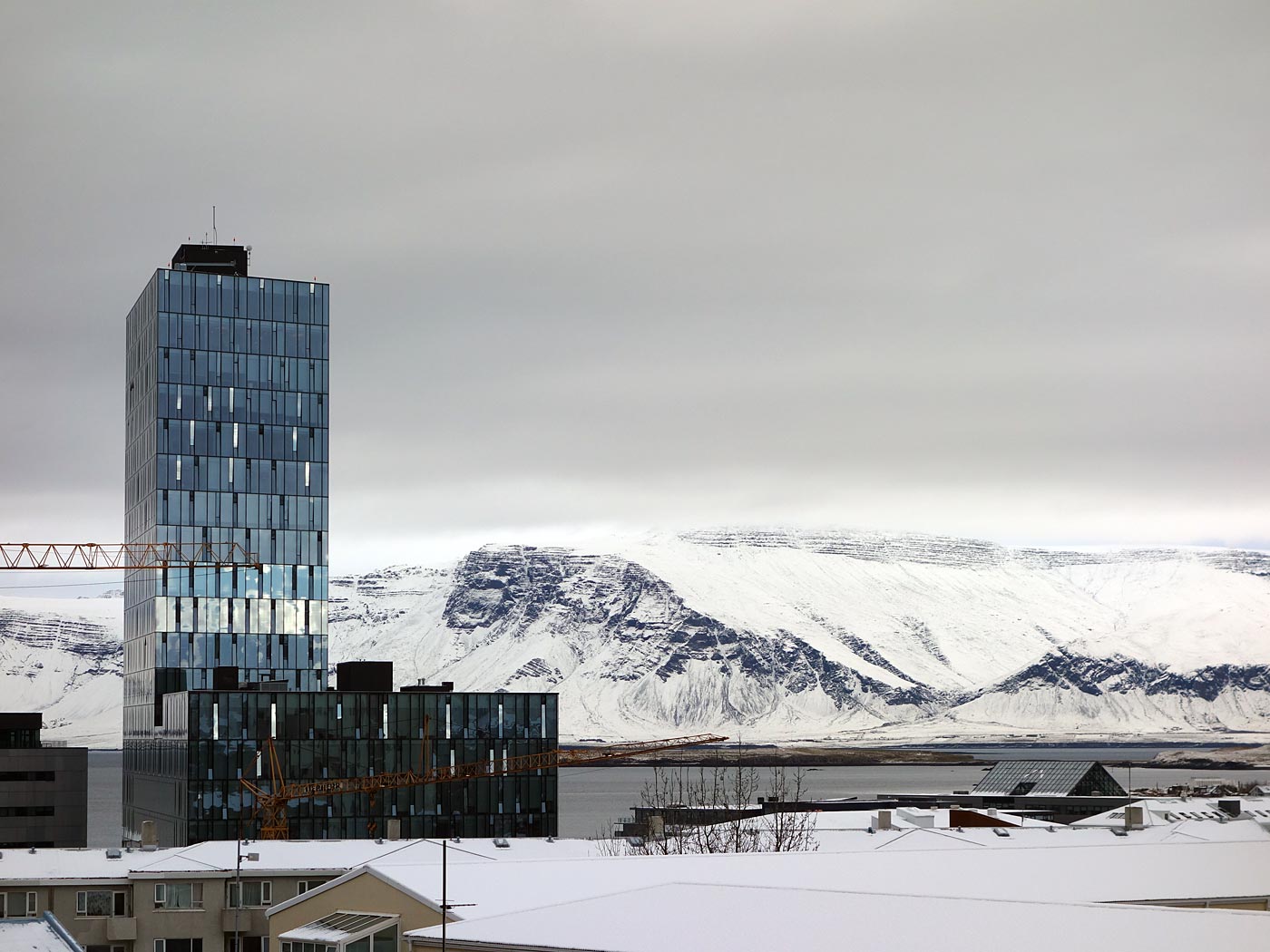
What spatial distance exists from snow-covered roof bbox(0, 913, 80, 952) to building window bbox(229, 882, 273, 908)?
76.8 feet

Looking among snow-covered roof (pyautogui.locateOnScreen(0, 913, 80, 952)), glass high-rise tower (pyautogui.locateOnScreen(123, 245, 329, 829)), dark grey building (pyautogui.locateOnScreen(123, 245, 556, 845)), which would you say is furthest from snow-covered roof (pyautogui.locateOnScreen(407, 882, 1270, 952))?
glass high-rise tower (pyautogui.locateOnScreen(123, 245, 329, 829))

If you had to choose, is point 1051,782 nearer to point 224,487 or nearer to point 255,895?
point 224,487

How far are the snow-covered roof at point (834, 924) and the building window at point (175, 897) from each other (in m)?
37.1

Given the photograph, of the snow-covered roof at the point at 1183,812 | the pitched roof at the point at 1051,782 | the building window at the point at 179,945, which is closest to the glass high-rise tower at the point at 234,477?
the pitched roof at the point at 1051,782

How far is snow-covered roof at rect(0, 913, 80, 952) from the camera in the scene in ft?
161

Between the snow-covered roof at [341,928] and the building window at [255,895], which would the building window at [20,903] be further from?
the snow-covered roof at [341,928]

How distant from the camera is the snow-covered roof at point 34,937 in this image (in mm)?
49000

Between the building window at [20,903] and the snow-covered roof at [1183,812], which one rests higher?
the building window at [20,903]

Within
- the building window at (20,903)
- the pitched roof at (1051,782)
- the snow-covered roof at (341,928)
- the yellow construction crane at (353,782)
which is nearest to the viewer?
the snow-covered roof at (341,928)

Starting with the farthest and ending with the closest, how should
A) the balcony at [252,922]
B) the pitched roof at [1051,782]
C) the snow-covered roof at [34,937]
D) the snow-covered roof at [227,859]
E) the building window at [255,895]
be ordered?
the pitched roof at [1051,782]
the building window at [255,895]
the snow-covered roof at [227,859]
the balcony at [252,922]
the snow-covered roof at [34,937]

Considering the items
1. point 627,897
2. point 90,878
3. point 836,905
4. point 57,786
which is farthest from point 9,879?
point 57,786

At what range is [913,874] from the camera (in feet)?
191

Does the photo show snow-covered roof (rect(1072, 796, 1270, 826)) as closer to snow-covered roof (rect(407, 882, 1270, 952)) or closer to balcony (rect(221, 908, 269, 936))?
balcony (rect(221, 908, 269, 936))

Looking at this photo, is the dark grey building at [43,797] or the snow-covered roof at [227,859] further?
the dark grey building at [43,797]
